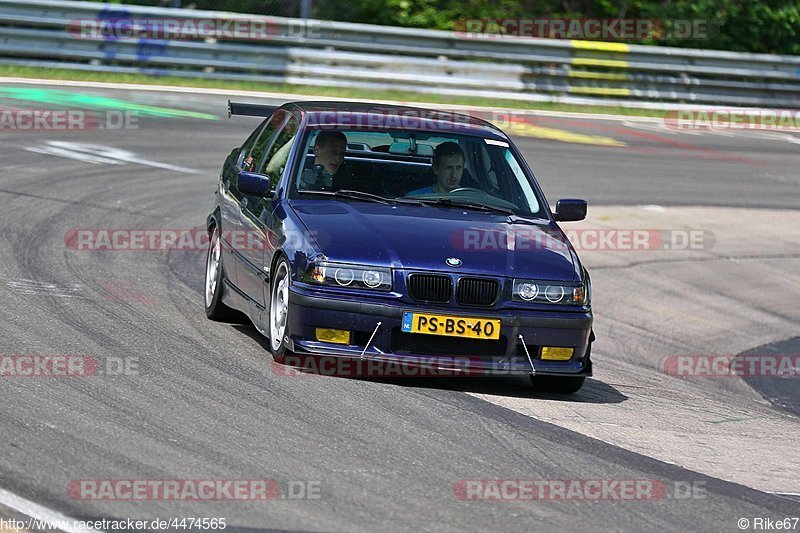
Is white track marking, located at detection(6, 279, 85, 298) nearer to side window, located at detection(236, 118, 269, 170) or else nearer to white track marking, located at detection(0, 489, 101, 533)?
side window, located at detection(236, 118, 269, 170)

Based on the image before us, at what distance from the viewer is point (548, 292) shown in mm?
7992

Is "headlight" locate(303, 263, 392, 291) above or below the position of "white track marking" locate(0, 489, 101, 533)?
above

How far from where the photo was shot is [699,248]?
1516 centimetres

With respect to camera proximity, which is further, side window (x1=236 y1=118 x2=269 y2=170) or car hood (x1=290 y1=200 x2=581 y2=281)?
side window (x1=236 y1=118 x2=269 y2=170)

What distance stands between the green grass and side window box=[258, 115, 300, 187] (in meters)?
13.4

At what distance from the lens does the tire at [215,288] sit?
9.55 meters

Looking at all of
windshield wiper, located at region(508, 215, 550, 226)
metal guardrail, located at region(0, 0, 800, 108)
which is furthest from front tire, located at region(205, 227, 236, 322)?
metal guardrail, located at region(0, 0, 800, 108)

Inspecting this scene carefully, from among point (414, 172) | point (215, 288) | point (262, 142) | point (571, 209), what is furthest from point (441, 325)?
point (262, 142)

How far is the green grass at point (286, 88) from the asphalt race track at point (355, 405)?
6.84 m

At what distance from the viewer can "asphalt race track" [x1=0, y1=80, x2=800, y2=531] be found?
18.7 feet

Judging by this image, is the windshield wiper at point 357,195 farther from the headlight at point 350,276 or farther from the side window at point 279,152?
the headlight at point 350,276

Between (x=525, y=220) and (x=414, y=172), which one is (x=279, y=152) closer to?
(x=414, y=172)

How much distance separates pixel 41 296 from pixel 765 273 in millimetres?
7948

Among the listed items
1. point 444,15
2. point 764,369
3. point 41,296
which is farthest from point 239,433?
point 444,15
